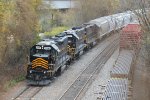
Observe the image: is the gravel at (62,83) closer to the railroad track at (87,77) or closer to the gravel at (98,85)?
the gravel at (98,85)

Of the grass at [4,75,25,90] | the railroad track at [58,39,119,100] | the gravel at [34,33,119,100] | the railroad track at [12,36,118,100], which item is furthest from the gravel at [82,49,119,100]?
the grass at [4,75,25,90]

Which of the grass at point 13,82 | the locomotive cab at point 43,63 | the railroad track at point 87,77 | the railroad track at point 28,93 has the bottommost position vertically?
the railroad track at point 87,77

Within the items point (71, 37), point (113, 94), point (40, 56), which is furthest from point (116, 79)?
point (71, 37)

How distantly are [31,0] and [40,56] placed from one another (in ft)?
24.8

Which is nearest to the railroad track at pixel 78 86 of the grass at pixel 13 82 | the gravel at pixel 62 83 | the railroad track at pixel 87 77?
the railroad track at pixel 87 77

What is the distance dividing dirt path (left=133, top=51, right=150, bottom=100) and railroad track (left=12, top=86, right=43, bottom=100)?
609cm

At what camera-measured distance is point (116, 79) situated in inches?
870

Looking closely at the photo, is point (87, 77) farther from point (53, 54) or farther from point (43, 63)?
point (43, 63)

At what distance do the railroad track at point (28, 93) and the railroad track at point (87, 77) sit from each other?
186 centimetres

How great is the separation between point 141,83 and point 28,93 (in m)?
7.42

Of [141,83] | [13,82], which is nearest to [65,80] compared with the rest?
[13,82]

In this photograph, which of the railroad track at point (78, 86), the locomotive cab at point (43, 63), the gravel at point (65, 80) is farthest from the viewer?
the locomotive cab at point (43, 63)

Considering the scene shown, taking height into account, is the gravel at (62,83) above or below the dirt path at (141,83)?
below

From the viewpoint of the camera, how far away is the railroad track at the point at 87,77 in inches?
921
